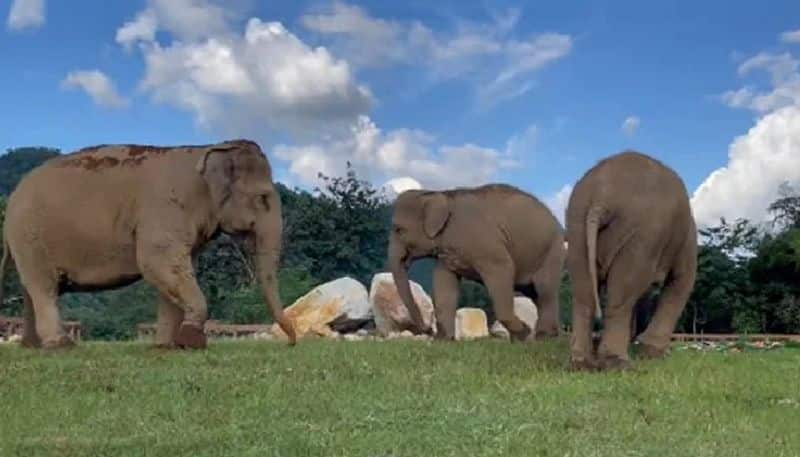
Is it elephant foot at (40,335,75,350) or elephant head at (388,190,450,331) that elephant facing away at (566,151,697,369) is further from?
elephant foot at (40,335,75,350)

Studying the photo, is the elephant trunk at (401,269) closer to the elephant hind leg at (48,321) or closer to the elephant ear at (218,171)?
the elephant ear at (218,171)

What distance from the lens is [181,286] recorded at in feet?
35.7

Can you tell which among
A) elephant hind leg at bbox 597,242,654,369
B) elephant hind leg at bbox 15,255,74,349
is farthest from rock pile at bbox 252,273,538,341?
elephant hind leg at bbox 597,242,654,369

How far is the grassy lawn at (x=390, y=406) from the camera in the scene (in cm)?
552

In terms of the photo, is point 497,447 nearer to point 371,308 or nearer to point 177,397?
point 177,397

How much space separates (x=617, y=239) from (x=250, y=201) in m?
4.13

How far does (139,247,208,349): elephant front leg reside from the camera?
35.7ft

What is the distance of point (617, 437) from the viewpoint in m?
5.73

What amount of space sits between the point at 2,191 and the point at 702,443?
47.8 meters

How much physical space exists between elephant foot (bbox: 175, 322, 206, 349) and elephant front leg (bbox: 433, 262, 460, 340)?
14.5 ft

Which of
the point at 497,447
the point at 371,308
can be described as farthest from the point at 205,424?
the point at 371,308

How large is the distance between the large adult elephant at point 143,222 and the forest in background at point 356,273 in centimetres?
1188

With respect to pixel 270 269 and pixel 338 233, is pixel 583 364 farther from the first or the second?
pixel 338 233

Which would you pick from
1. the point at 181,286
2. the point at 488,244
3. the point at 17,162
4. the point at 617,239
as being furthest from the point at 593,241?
the point at 17,162
